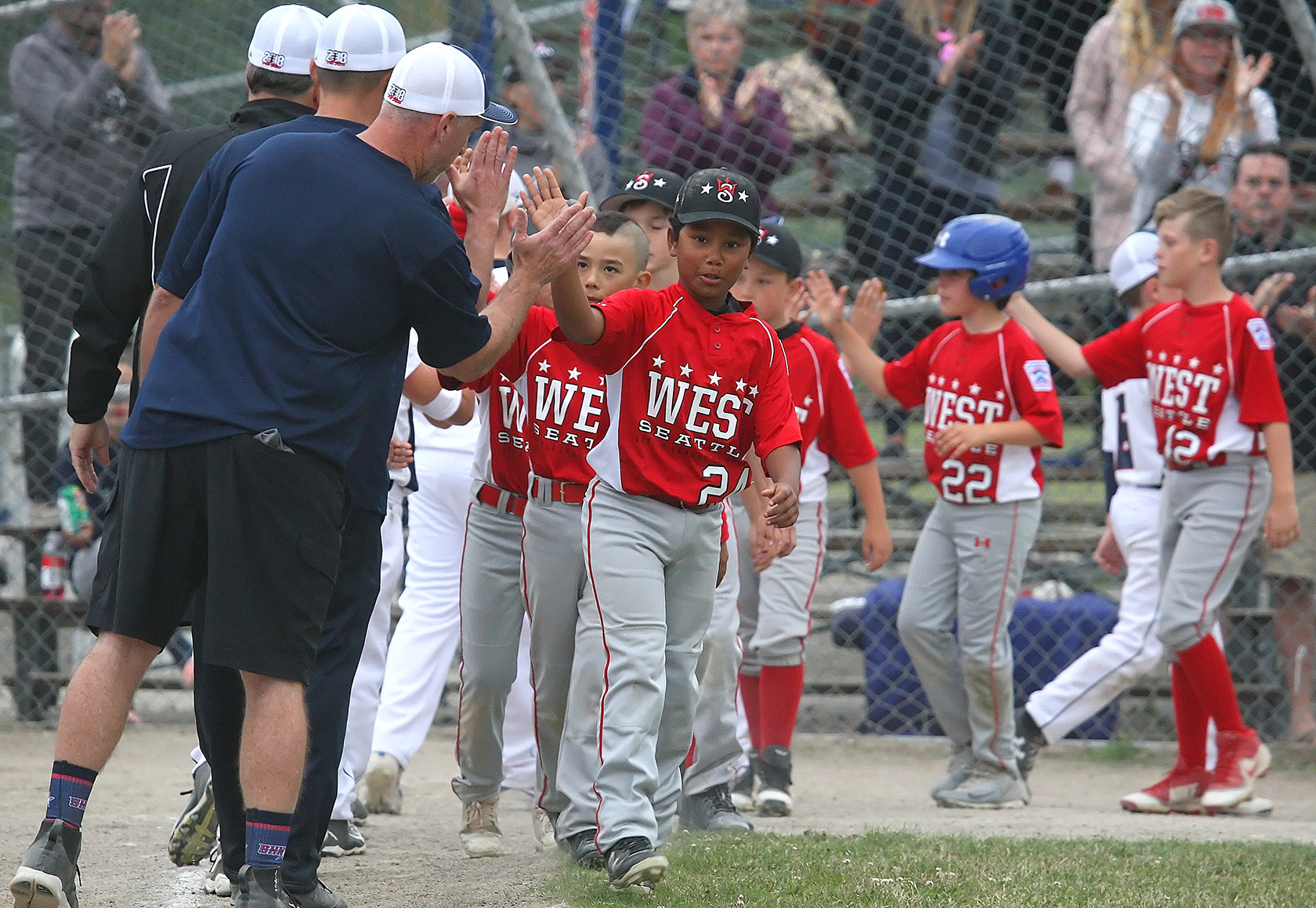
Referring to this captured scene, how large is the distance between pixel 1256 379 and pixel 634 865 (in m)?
3.05

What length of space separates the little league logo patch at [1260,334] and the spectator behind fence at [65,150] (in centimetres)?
468

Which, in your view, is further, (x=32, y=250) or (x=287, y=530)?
(x=32, y=250)

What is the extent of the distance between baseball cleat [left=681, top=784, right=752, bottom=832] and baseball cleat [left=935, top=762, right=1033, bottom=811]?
973 mm

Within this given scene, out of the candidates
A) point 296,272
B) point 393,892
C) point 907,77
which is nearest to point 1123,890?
point 393,892

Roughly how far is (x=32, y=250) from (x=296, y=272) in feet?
14.2

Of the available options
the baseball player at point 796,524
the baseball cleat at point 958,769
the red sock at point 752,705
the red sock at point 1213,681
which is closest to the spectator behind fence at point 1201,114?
the red sock at point 1213,681

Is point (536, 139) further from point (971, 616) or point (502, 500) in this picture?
point (502, 500)

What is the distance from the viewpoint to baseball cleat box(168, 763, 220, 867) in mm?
3732

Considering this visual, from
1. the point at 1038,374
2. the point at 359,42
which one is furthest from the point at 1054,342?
the point at 359,42

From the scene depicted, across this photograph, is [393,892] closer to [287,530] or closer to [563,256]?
[287,530]

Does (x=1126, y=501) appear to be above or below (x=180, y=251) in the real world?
below

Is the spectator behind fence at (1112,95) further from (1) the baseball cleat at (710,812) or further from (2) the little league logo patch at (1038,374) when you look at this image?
(1) the baseball cleat at (710,812)

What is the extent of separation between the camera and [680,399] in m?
3.57

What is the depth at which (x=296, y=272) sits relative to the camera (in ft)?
9.39
